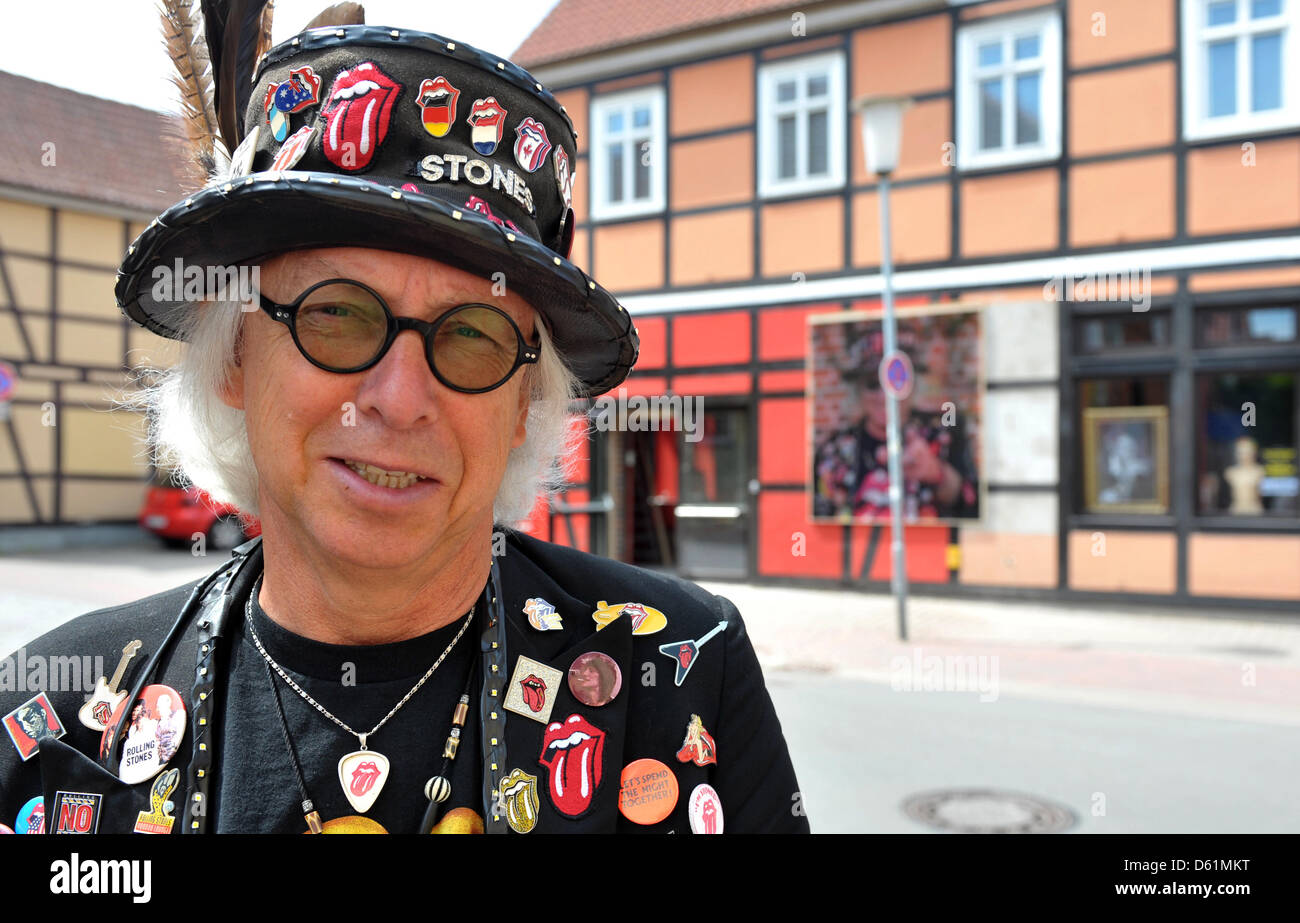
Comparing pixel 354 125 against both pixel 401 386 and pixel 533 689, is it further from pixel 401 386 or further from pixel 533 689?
pixel 533 689

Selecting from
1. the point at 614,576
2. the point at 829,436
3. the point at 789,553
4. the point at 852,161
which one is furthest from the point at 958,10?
the point at 614,576

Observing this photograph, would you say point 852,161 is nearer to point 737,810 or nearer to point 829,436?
point 829,436

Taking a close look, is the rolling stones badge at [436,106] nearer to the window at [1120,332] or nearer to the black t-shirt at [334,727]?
the black t-shirt at [334,727]

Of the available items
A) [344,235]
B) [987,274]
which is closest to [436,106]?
[344,235]

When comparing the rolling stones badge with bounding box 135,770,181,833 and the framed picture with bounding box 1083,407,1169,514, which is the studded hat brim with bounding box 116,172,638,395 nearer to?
the rolling stones badge with bounding box 135,770,181,833

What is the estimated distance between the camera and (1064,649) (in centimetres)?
766

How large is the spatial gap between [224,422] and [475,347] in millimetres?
435

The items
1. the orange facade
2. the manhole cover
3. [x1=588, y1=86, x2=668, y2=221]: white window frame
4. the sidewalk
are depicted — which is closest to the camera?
the manhole cover

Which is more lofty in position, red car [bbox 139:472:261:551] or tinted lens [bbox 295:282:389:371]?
tinted lens [bbox 295:282:389:371]

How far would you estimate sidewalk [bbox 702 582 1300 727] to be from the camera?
6.28 metres

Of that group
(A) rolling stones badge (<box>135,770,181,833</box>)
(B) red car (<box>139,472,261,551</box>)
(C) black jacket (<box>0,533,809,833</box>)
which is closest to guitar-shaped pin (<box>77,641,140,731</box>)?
(C) black jacket (<box>0,533,809,833</box>)

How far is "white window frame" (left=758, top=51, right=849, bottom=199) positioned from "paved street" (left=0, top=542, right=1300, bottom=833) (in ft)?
14.5

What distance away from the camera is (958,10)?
9.66 meters
